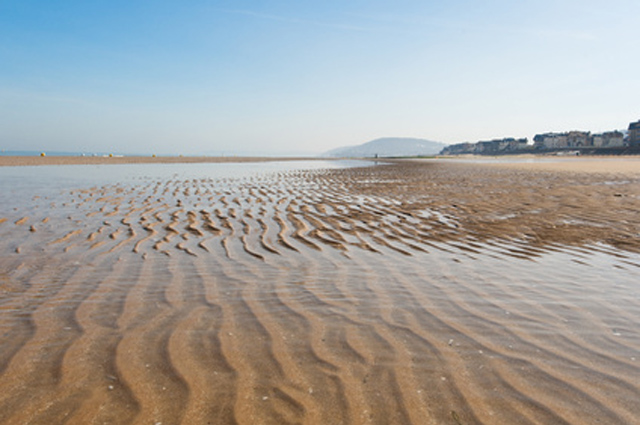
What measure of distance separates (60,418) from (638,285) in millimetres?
5749

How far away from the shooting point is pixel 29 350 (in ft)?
9.82

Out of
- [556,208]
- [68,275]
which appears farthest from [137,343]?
[556,208]

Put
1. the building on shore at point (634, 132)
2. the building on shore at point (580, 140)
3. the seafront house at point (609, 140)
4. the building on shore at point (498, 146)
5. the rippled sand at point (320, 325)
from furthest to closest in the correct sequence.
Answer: the building on shore at point (498, 146)
the building on shore at point (580, 140)
the seafront house at point (609, 140)
the building on shore at point (634, 132)
the rippled sand at point (320, 325)

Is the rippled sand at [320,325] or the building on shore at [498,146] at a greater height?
the building on shore at [498,146]

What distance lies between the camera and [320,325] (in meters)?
3.48

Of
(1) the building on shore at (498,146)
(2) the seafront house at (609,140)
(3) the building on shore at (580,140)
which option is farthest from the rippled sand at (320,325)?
(1) the building on shore at (498,146)

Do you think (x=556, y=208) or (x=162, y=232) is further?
(x=556, y=208)

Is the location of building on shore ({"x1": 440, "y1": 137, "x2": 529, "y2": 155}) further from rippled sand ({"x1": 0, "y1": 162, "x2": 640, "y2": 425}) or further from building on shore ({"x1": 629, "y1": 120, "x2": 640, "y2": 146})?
rippled sand ({"x1": 0, "y1": 162, "x2": 640, "y2": 425})

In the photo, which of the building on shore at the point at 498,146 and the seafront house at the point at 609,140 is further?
the building on shore at the point at 498,146

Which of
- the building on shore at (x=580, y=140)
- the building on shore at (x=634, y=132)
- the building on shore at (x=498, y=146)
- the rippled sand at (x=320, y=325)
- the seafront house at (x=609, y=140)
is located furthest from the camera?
the building on shore at (x=498, y=146)

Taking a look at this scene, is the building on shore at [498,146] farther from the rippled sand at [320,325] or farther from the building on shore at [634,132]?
the rippled sand at [320,325]

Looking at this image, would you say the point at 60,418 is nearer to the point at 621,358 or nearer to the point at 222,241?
the point at 621,358

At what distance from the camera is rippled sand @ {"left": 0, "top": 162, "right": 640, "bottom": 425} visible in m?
2.36

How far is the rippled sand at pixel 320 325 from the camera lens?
2.36 meters
